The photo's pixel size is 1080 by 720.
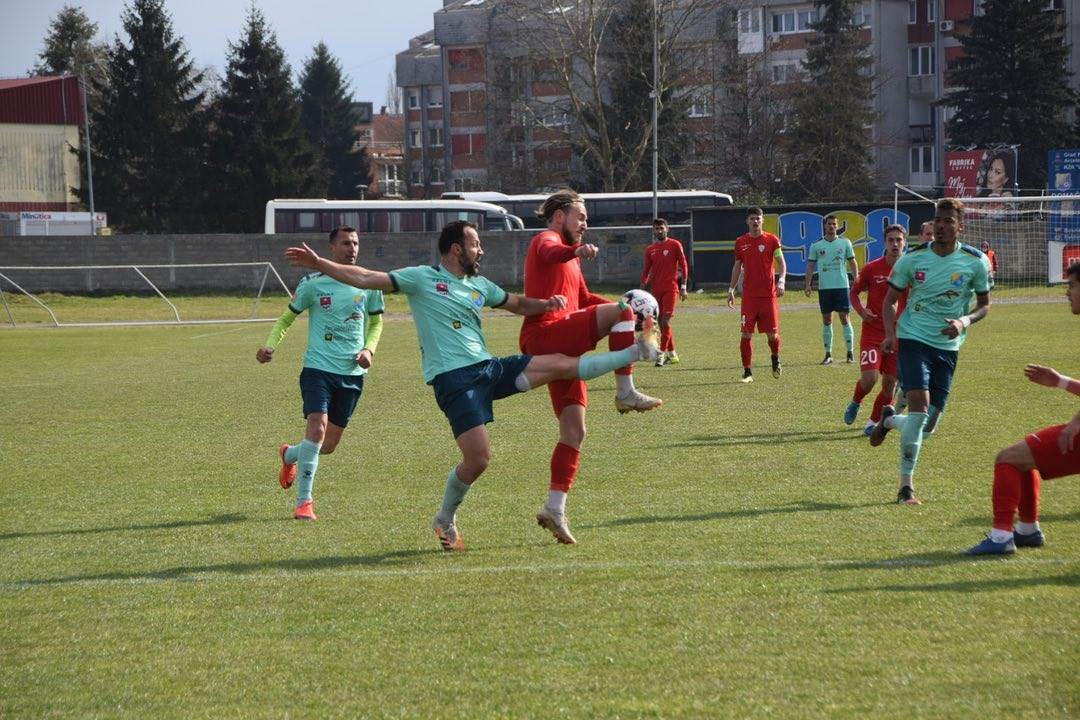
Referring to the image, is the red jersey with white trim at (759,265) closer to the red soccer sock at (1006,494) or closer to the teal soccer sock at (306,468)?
the teal soccer sock at (306,468)

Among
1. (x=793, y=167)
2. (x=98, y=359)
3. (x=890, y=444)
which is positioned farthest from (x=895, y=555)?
(x=793, y=167)

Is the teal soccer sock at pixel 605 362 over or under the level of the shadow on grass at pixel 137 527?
over

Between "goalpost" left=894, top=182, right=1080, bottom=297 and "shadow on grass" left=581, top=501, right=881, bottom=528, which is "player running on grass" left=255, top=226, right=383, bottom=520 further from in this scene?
"goalpost" left=894, top=182, right=1080, bottom=297

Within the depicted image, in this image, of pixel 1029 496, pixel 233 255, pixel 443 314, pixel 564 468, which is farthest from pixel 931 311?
pixel 233 255

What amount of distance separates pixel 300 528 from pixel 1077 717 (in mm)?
5332

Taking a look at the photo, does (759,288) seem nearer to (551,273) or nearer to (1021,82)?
(551,273)

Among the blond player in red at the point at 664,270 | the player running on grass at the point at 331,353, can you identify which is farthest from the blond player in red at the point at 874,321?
the blond player in red at the point at 664,270

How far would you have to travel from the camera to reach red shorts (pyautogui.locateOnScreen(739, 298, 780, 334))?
1777 cm

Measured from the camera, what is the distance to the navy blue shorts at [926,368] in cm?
928

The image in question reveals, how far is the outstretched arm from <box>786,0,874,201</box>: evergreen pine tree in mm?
56286

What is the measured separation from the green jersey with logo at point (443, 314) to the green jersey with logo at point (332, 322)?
6.64 ft

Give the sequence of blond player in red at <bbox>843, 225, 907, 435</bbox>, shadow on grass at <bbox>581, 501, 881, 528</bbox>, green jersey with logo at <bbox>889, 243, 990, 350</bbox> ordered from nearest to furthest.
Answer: shadow on grass at <bbox>581, 501, 881, 528</bbox>
green jersey with logo at <bbox>889, 243, 990, 350</bbox>
blond player in red at <bbox>843, 225, 907, 435</bbox>

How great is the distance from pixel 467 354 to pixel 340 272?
867 mm

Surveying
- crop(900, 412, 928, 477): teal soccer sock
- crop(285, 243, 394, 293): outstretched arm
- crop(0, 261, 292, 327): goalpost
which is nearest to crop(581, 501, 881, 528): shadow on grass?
crop(900, 412, 928, 477): teal soccer sock
